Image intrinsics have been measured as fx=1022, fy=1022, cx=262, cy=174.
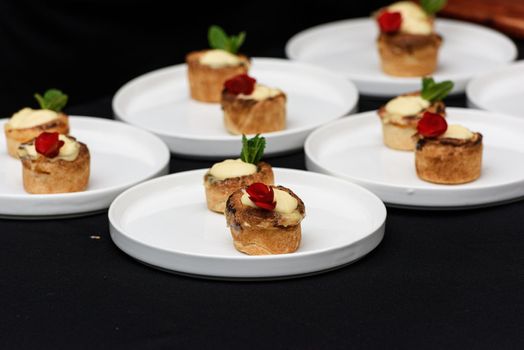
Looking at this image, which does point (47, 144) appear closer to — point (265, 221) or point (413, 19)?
point (265, 221)

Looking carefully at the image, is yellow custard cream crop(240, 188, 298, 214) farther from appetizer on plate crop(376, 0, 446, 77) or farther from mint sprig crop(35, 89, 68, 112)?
appetizer on plate crop(376, 0, 446, 77)

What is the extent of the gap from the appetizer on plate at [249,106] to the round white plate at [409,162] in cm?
16

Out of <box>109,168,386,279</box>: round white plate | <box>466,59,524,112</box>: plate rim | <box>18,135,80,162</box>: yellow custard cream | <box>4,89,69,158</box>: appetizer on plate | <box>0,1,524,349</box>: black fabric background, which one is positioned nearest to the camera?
<box>0,1,524,349</box>: black fabric background

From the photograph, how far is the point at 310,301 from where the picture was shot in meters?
2.22

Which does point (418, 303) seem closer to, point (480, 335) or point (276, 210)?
point (480, 335)

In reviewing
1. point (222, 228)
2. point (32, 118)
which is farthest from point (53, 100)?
point (222, 228)

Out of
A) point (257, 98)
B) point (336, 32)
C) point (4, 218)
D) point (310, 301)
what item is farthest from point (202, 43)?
point (310, 301)

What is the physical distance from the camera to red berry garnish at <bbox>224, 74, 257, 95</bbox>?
316 cm

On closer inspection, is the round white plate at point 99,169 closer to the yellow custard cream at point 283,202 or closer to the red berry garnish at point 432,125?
the yellow custard cream at point 283,202

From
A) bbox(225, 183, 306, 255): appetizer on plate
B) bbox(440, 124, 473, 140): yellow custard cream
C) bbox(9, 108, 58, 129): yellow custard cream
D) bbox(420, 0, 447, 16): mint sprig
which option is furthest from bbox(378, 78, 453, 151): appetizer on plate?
bbox(9, 108, 58, 129): yellow custard cream

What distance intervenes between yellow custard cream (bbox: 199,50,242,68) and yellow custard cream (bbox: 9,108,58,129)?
69cm

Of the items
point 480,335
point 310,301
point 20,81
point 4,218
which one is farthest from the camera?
point 20,81

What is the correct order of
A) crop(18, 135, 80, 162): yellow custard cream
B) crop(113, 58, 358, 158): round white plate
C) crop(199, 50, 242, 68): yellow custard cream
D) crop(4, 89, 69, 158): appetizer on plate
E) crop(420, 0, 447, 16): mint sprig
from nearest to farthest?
crop(18, 135, 80, 162): yellow custard cream, crop(4, 89, 69, 158): appetizer on plate, crop(113, 58, 358, 158): round white plate, crop(199, 50, 242, 68): yellow custard cream, crop(420, 0, 447, 16): mint sprig

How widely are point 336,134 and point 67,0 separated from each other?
1511 mm
